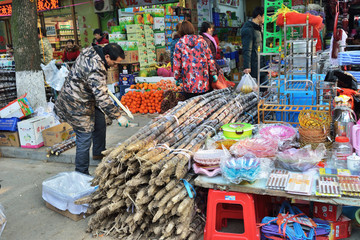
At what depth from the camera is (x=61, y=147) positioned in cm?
592

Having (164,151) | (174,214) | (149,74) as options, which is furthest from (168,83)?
(174,214)

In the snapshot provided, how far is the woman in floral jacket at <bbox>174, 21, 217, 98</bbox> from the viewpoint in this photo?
5.57 meters

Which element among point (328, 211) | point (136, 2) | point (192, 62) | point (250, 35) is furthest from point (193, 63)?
point (136, 2)

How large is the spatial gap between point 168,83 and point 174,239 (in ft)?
17.8

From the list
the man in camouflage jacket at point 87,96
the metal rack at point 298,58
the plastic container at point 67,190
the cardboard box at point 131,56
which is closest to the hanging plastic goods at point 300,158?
the metal rack at point 298,58

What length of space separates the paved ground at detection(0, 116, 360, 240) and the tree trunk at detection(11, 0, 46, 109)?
1346 mm

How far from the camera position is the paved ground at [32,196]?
12.1 ft

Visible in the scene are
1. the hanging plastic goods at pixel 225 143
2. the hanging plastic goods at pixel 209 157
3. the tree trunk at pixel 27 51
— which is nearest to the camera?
the hanging plastic goods at pixel 209 157

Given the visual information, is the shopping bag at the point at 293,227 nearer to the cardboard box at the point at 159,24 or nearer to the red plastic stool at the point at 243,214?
the red plastic stool at the point at 243,214

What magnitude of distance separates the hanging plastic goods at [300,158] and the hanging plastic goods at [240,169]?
0.26 m

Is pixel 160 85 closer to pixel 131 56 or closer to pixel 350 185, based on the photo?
pixel 131 56

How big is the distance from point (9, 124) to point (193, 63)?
363 cm

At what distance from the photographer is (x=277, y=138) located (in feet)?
12.4

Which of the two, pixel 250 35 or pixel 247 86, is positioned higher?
pixel 250 35
